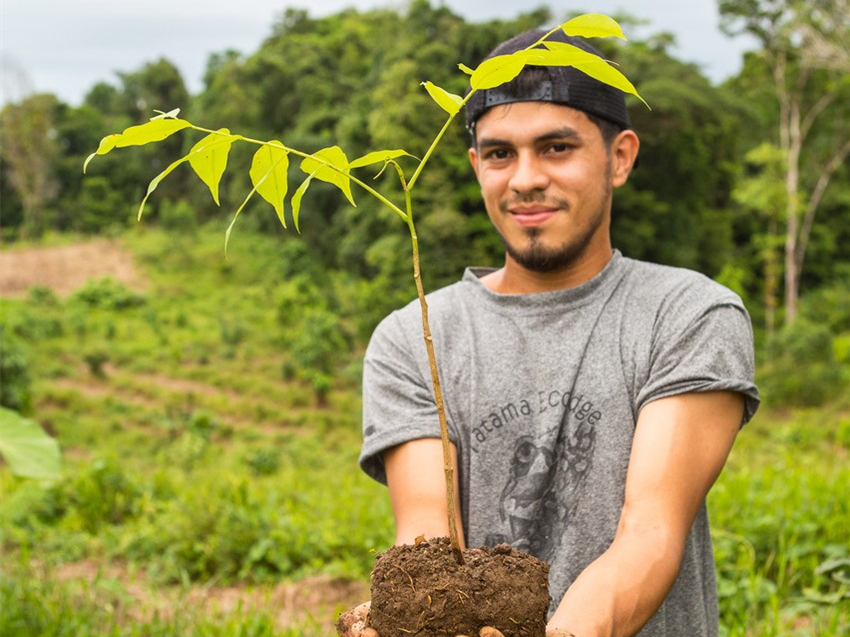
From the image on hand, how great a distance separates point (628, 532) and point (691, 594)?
0.36 meters

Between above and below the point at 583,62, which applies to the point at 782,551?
below

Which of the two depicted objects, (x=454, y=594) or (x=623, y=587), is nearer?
(x=454, y=594)

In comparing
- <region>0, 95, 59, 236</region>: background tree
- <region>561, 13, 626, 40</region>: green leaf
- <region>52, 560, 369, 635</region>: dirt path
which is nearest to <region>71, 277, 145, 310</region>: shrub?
<region>0, 95, 59, 236</region>: background tree

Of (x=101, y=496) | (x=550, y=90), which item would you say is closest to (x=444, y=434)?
(x=550, y=90)

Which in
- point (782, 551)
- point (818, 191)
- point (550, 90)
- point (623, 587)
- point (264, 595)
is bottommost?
point (264, 595)

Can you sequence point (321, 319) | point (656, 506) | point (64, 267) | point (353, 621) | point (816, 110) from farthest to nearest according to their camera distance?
point (64, 267), point (816, 110), point (321, 319), point (656, 506), point (353, 621)

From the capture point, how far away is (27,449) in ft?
6.14

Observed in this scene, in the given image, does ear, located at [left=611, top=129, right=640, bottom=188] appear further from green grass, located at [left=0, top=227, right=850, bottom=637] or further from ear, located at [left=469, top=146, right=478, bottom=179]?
green grass, located at [left=0, top=227, right=850, bottom=637]

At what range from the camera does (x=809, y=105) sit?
21.0 m

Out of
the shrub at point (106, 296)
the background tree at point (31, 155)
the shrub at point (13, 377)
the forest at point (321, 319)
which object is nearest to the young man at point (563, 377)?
the forest at point (321, 319)

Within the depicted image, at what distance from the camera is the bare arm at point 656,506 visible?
1460mm

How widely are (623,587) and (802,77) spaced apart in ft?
69.0

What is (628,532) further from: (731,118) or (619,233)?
(731,118)

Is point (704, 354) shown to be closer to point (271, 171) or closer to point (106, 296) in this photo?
point (271, 171)
